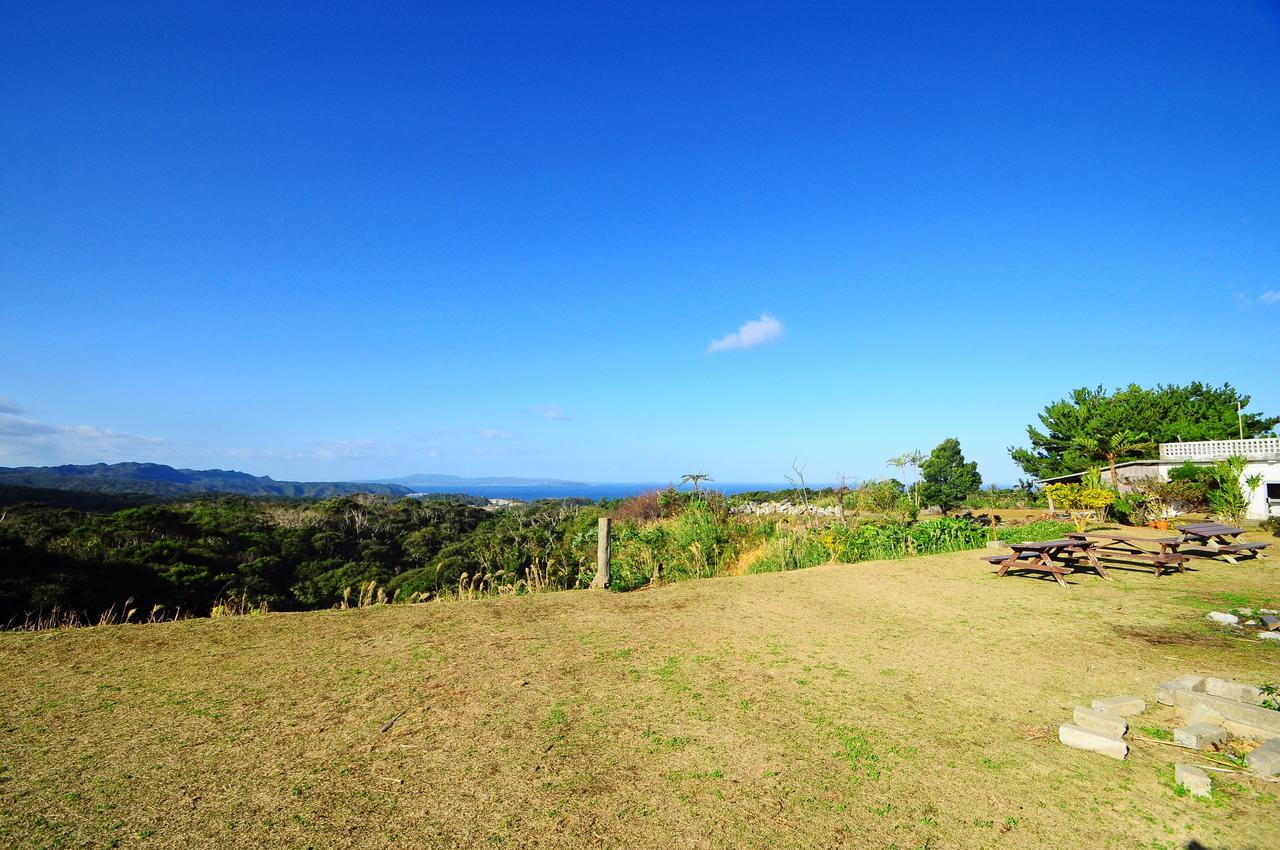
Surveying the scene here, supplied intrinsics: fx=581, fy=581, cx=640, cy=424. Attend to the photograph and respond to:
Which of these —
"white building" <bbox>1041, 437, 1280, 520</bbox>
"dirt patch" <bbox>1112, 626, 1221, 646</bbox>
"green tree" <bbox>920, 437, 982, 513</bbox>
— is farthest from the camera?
"green tree" <bbox>920, 437, 982, 513</bbox>

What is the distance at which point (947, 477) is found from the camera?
2773 centimetres

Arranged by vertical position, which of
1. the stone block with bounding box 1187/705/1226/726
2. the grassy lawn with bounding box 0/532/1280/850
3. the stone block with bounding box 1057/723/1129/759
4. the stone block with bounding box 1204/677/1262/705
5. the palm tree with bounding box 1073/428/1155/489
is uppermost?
the palm tree with bounding box 1073/428/1155/489

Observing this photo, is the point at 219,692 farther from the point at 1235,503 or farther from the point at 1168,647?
the point at 1235,503

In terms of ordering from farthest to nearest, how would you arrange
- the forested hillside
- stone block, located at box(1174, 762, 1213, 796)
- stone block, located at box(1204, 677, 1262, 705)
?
the forested hillside → stone block, located at box(1204, 677, 1262, 705) → stone block, located at box(1174, 762, 1213, 796)

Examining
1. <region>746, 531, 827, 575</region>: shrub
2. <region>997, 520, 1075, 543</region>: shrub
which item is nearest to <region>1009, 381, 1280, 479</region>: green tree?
<region>997, 520, 1075, 543</region>: shrub

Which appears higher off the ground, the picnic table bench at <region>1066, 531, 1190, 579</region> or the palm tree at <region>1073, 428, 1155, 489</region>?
the palm tree at <region>1073, 428, 1155, 489</region>

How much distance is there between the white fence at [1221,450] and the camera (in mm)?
21609

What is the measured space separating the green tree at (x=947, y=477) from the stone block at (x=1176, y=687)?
23.3 meters

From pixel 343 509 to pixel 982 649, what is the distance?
41359 millimetres

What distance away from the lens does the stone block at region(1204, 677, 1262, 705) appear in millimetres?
3961

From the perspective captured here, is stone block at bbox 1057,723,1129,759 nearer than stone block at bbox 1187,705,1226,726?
Yes

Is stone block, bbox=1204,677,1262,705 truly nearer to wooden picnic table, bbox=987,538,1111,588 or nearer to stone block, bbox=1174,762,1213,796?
stone block, bbox=1174,762,1213,796

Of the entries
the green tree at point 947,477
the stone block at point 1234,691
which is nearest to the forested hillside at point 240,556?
the stone block at point 1234,691

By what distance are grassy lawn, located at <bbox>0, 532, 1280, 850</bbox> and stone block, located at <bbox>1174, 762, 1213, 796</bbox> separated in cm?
6
